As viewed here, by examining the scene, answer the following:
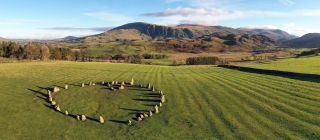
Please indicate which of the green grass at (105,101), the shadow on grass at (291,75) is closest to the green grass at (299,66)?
the shadow on grass at (291,75)

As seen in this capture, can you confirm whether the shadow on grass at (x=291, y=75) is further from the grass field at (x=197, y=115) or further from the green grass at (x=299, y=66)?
the grass field at (x=197, y=115)

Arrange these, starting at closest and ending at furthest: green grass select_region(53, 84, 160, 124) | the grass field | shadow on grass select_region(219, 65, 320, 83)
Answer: the grass field
green grass select_region(53, 84, 160, 124)
shadow on grass select_region(219, 65, 320, 83)

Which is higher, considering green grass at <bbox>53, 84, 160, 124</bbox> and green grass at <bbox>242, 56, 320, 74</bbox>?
green grass at <bbox>242, 56, 320, 74</bbox>

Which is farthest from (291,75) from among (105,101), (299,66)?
(105,101)

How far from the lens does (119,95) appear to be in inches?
2035

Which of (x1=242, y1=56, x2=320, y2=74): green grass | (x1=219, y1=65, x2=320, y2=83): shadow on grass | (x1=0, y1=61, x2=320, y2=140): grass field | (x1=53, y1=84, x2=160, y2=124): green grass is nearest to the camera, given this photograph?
(x1=0, y1=61, x2=320, y2=140): grass field

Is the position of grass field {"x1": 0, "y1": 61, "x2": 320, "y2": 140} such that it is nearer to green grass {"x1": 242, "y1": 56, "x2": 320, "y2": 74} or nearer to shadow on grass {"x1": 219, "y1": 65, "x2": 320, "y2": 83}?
shadow on grass {"x1": 219, "y1": 65, "x2": 320, "y2": 83}

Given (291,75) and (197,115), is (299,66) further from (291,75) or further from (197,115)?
(197,115)

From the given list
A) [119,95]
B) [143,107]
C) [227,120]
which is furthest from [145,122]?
[119,95]

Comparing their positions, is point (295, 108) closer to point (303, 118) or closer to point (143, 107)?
point (303, 118)

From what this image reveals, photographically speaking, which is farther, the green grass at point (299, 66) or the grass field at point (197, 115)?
the green grass at point (299, 66)

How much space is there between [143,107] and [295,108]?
2046 cm

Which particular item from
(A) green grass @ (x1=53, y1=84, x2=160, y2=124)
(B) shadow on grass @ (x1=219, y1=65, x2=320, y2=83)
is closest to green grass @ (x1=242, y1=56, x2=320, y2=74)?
(B) shadow on grass @ (x1=219, y1=65, x2=320, y2=83)

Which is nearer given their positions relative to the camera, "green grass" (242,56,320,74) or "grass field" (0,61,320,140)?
"grass field" (0,61,320,140)
